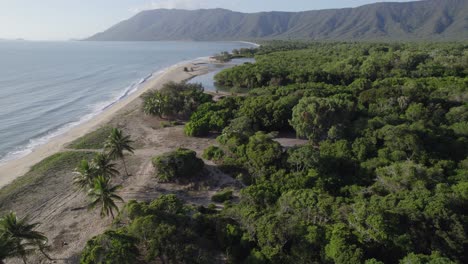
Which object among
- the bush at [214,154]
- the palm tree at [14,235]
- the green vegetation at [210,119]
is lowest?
the bush at [214,154]

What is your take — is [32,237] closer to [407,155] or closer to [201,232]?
[201,232]

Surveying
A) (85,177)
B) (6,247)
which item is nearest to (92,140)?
(85,177)

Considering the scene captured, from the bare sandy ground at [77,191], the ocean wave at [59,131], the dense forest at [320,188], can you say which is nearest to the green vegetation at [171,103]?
the dense forest at [320,188]

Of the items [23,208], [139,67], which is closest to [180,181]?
[23,208]

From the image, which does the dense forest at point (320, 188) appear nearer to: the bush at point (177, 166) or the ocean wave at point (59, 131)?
the bush at point (177, 166)

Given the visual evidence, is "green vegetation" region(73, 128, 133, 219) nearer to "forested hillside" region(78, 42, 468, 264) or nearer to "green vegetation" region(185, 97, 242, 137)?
"forested hillside" region(78, 42, 468, 264)
